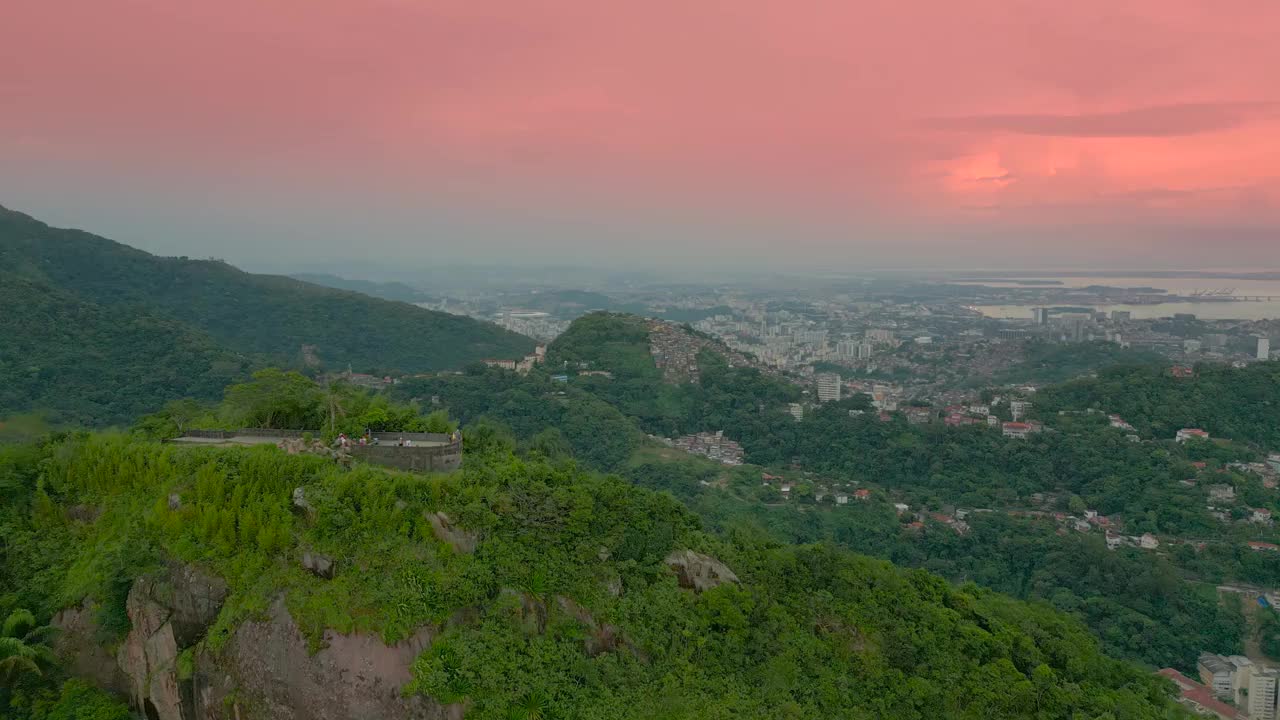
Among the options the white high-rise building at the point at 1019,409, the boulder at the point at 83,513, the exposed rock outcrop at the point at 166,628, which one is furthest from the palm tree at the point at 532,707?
the white high-rise building at the point at 1019,409

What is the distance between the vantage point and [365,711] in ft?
27.6

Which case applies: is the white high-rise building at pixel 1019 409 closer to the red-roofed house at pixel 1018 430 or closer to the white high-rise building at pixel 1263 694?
the red-roofed house at pixel 1018 430

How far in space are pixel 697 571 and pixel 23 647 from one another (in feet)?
27.1

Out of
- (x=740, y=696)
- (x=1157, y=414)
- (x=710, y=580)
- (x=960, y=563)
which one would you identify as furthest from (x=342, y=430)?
(x=1157, y=414)

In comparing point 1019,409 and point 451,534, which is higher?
point 451,534

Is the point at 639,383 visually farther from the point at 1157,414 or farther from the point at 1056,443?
the point at 1157,414

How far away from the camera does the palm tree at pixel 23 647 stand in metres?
9.29

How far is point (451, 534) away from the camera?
9836 mm

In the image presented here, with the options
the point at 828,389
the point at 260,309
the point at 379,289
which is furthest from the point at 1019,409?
the point at 379,289

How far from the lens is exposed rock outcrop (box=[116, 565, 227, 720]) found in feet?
30.5

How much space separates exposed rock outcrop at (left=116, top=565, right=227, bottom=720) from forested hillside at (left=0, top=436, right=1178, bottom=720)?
0.11ft

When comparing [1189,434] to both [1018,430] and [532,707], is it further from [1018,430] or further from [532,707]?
[532,707]

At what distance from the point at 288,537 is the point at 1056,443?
3292cm

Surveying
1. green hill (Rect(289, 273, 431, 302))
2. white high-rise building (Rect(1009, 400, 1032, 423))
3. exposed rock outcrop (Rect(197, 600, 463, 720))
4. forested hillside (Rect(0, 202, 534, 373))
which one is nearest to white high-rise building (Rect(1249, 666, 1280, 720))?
exposed rock outcrop (Rect(197, 600, 463, 720))
